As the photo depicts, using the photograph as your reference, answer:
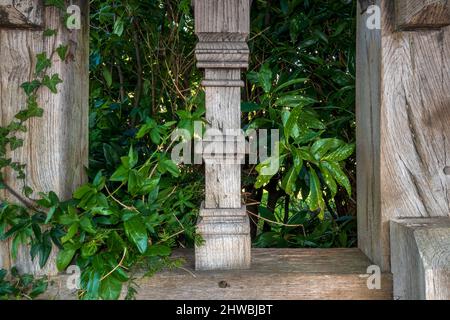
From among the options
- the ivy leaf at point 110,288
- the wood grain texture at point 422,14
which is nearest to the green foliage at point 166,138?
the ivy leaf at point 110,288

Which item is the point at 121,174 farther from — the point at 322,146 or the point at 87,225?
the point at 322,146

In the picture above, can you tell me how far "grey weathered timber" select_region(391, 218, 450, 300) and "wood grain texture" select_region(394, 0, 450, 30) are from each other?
50 centimetres

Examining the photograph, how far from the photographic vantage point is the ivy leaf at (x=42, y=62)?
1.16 metres

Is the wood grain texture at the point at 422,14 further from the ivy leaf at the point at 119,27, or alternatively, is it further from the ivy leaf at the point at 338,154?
the ivy leaf at the point at 119,27

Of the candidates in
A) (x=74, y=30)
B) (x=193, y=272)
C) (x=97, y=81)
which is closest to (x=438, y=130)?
(x=193, y=272)

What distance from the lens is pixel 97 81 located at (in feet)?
6.65

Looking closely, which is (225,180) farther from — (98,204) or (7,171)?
(7,171)

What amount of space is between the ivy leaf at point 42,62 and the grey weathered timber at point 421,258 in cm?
97

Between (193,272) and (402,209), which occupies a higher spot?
(402,209)

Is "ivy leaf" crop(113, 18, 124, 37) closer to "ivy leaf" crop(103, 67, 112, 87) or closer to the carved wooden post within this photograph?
"ivy leaf" crop(103, 67, 112, 87)

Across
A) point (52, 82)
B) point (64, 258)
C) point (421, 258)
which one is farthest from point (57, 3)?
point (421, 258)

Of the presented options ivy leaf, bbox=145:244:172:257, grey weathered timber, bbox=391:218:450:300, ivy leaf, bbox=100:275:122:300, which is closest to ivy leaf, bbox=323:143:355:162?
grey weathered timber, bbox=391:218:450:300

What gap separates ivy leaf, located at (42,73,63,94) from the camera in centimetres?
117
